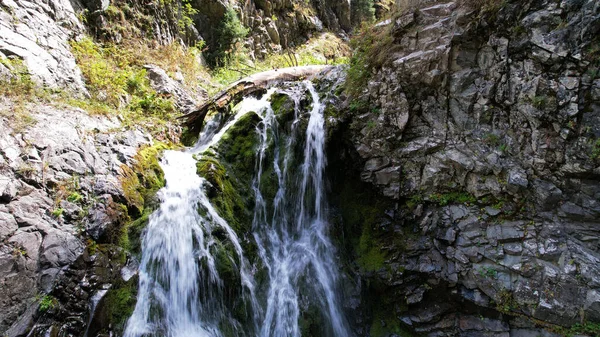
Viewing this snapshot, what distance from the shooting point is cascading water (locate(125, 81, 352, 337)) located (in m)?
4.72

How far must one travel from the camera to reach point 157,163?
605 cm

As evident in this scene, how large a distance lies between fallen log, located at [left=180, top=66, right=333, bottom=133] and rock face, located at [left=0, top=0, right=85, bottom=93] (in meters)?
2.41

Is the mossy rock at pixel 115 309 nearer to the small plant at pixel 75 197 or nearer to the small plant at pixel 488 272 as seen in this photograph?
the small plant at pixel 75 197

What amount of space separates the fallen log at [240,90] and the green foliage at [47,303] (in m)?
4.76

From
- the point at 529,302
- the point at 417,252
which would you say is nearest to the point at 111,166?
the point at 417,252

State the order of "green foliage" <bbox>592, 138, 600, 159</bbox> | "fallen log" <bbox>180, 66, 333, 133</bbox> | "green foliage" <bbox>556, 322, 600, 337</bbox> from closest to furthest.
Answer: "green foliage" <bbox>556, 322, 600, 337</bbox> → "green foliage" <bbox>592, 138, 600, 159</bbox> → "fallen log" <bbox>180, 66, 333, 133</bbox>

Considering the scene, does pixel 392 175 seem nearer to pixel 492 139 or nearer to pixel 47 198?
pixel 492 139

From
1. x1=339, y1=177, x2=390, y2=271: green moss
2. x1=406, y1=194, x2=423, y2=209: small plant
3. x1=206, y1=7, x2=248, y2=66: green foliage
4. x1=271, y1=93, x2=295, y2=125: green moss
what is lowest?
x1=339, y1=177, x2=390, y2=271: green moss

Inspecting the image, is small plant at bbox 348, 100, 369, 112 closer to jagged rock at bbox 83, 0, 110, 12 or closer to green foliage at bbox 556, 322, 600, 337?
green foliage at bbox 556, 322, 600, 337

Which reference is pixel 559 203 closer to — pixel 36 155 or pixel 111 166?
pixel 111 166

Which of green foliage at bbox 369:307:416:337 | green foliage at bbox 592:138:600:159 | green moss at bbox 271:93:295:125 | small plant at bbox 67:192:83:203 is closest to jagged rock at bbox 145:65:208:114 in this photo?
green moss at bbox 271:93:295:125

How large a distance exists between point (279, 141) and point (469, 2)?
4.69 m

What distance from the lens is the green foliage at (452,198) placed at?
18.2 feet

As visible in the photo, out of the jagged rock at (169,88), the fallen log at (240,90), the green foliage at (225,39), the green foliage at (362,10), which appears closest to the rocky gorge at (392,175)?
the fallen log at (240,90)
